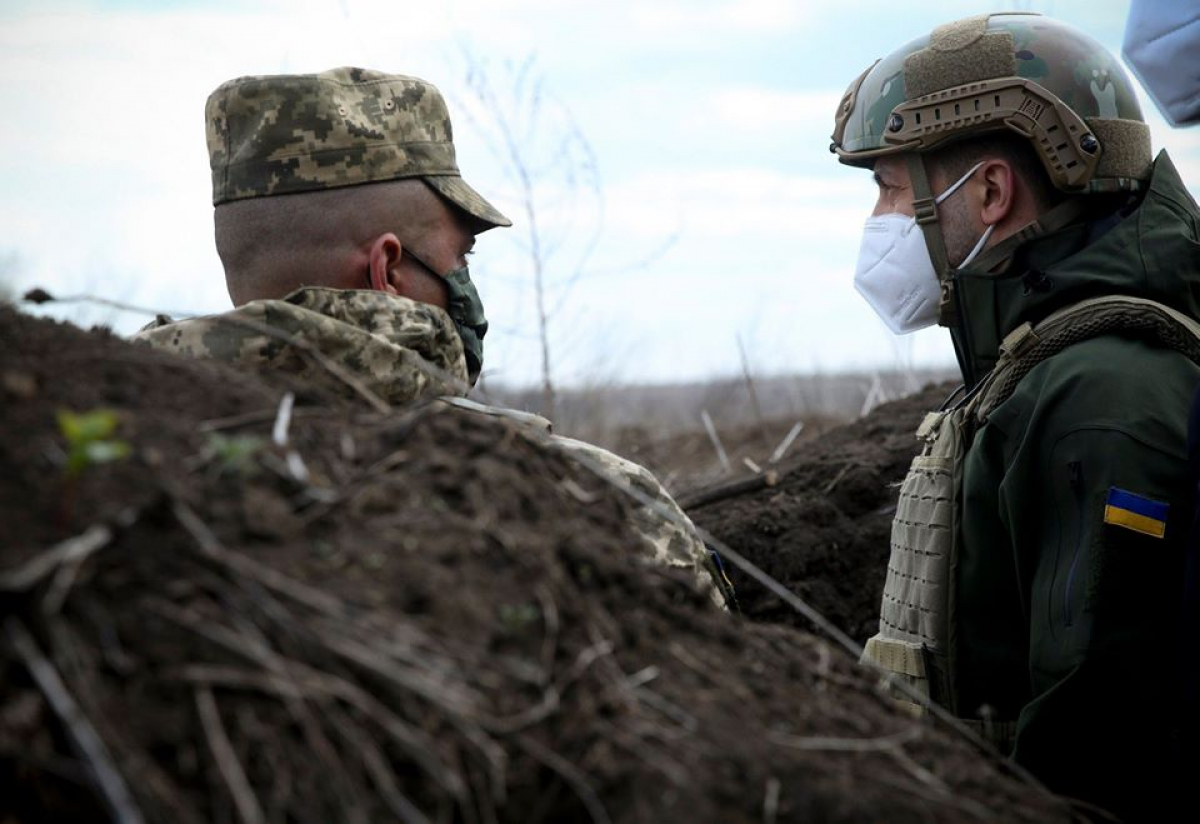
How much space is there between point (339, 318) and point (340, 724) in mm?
1401

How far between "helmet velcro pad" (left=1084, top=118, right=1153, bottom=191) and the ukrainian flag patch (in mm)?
1073

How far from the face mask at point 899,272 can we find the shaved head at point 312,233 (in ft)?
4.83

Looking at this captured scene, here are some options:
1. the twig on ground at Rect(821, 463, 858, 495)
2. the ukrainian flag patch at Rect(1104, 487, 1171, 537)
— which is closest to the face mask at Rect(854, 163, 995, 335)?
the ukrainian flag patch at Rect(1104, 487, 1171, 537)

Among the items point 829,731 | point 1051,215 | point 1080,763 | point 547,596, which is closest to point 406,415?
point 547,596

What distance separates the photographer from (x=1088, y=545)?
2754mm

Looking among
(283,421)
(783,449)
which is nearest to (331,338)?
(283,421)

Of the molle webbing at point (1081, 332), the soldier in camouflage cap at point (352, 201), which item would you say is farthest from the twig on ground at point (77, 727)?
the molle webbing at point (1081, 332)

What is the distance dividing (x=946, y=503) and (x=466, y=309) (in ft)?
Answer: 4.88

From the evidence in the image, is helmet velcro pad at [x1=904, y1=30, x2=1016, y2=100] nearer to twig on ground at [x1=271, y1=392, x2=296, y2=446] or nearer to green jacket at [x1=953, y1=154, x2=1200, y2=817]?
green jacket at [x1=953, y1=154, x2=1200, y2=817]

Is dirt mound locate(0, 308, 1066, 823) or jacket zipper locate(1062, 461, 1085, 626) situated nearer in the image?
dirt mound locate(0, 308, 1066, 823)

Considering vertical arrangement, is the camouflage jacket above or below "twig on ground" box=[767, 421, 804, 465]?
above

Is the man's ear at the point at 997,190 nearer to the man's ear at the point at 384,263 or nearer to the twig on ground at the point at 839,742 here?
the man's ear at the point at 384,263

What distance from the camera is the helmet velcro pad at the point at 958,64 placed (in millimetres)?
3459

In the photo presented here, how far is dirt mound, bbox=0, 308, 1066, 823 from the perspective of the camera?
47.6 inches
